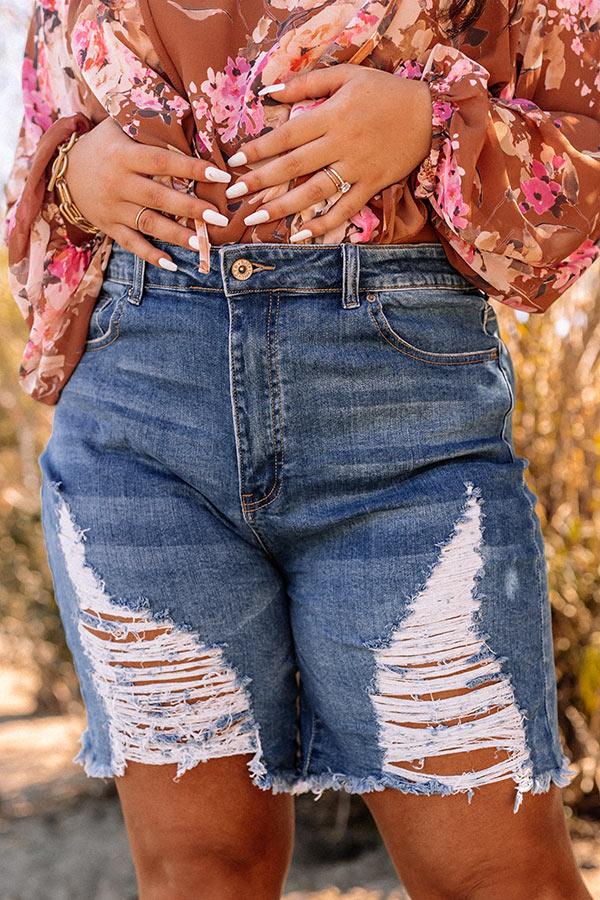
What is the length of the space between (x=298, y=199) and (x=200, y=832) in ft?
2.93

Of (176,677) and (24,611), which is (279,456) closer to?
(176,677)

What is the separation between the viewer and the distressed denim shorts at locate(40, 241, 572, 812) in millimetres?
1063

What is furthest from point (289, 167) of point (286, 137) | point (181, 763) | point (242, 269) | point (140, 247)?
point (181, 763)

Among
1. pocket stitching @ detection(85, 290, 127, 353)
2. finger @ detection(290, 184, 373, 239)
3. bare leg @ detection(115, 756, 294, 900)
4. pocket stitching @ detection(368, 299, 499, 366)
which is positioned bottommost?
bare leg @ detection(115, 756, 294, 900)

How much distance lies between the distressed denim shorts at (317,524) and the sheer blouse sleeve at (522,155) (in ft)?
0.26

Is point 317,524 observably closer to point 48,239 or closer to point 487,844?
point 487,844

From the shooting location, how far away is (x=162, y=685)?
1.14m

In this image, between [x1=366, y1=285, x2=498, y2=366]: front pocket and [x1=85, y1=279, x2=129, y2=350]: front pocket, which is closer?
[x1=366, y1=285, x2=498, y2=366]: front pocket

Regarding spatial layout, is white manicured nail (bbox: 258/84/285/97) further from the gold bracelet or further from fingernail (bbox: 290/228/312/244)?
the gold bracelet

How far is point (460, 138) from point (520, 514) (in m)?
0.52

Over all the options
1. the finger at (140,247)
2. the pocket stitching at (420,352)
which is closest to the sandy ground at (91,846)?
the pocket stitching at (420,352)

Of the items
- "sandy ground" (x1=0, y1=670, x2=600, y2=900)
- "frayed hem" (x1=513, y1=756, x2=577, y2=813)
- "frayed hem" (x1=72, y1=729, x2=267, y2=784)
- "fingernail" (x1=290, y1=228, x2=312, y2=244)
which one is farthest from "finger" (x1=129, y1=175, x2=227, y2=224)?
"sandy ground" (x1=0, y1=670, x2=600, y2=900)

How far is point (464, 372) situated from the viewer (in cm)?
113

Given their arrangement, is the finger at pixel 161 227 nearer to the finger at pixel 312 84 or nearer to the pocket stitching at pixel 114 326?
the pocket stitching at pixel 114 326
